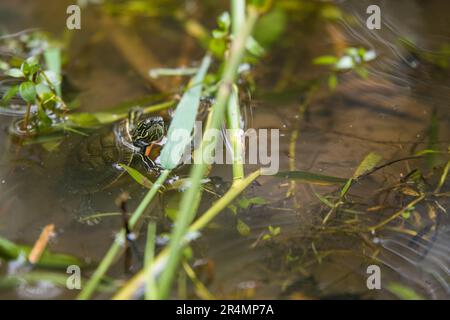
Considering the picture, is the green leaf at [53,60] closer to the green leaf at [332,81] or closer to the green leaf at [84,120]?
the green leaf at [84,120]

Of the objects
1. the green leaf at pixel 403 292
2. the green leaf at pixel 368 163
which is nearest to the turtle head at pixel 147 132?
the green leaf at pixel 368 163

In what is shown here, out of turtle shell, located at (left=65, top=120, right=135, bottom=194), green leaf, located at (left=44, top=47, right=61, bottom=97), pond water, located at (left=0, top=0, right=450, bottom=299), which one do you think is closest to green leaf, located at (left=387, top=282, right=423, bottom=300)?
pond water, located at (left=0, top=0, right=450, bottom=299)

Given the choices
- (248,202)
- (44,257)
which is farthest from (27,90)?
(248,202)

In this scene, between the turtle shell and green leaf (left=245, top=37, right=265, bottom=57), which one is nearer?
the turtle shell

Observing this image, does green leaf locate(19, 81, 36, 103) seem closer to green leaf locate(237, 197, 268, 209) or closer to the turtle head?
the turtle head

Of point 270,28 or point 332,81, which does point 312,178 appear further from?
point 270,28

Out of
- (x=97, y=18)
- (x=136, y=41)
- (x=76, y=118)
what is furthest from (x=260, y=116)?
(x=97, y=18)
